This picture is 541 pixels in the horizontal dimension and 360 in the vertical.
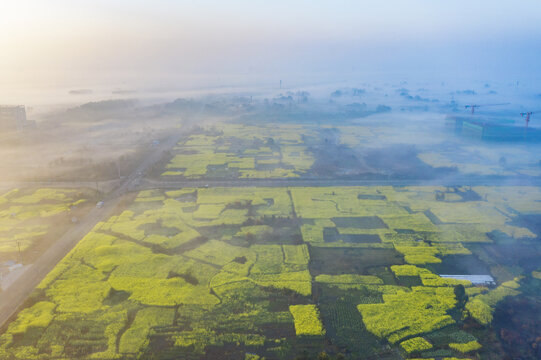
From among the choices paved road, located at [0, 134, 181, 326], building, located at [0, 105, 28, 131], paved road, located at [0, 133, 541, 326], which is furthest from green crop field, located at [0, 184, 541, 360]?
building, located at [0, 105, 28, 131]

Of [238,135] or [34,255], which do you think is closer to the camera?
[34,255]

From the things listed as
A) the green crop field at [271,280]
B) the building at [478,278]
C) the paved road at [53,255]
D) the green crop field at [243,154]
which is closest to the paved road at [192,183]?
the paved road at [53,255]

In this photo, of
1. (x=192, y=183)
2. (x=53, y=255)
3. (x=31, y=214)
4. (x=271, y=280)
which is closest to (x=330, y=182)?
(x=192, y=183)

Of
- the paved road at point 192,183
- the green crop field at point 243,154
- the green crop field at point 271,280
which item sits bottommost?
the green crop field at point 271,280

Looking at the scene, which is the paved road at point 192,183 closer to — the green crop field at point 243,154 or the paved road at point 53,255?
the paved road at point 53,255

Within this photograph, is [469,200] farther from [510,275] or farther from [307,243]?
[307,243]

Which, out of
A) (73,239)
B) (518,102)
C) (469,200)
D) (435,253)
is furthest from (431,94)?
(73,239)

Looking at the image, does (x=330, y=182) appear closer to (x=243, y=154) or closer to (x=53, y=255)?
(x=243, y=154)
